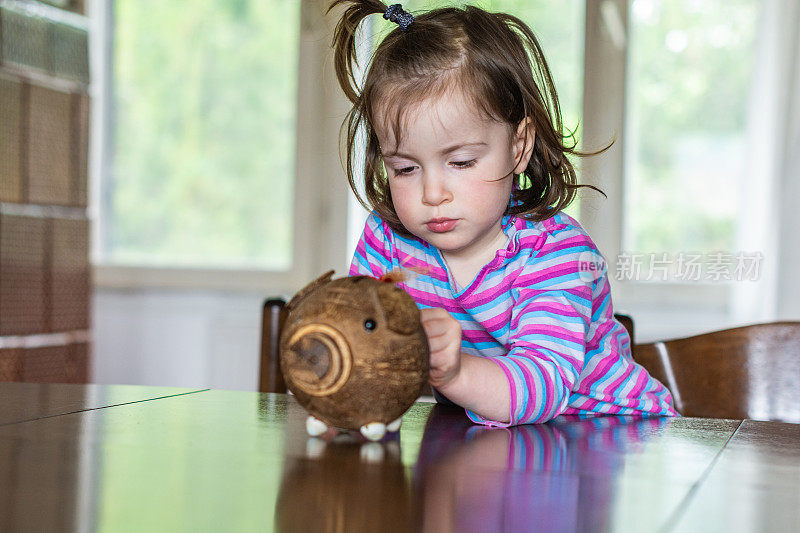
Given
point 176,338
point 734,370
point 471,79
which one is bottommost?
point 176,338

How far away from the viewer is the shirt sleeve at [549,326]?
32.9 inches

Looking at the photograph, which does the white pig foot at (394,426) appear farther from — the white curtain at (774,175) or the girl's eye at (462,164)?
the white curtain at (774,175)

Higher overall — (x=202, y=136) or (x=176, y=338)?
(x=202, y=136)

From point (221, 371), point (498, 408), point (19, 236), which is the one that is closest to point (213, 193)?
point (221, 371)

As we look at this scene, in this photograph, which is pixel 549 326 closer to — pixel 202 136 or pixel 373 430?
pixel 373 430

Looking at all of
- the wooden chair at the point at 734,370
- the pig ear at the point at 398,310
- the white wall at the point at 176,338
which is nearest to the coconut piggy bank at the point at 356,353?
the pig ear at the point at 398,310

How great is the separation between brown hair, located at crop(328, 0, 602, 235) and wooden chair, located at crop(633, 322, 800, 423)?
0.99ft

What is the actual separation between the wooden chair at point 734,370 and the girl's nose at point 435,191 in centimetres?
46

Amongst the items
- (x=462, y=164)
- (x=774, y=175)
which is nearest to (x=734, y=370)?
(x=462, y=164)

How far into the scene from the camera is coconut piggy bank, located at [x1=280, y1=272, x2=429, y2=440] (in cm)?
64

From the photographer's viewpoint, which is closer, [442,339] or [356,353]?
[356,353]

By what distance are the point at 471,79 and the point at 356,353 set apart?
481 mm

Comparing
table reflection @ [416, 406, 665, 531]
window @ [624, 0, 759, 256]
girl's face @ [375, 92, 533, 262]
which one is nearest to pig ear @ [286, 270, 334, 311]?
table reflection @ [416, 406, 665, 531]

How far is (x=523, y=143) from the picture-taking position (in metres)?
1.08
